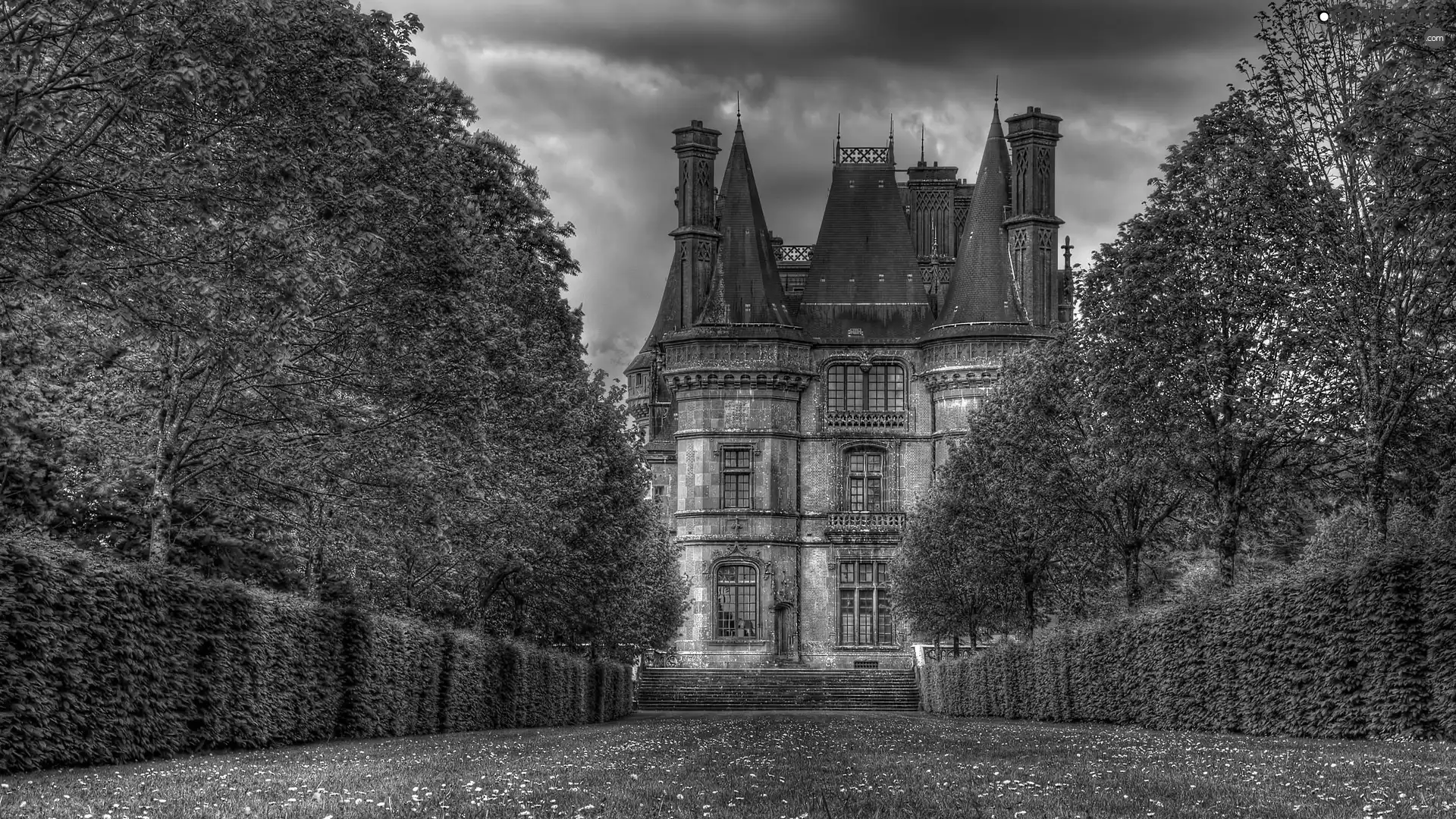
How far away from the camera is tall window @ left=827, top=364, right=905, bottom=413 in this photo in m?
81.1

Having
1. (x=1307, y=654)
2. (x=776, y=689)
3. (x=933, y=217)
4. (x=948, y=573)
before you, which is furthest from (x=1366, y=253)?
(x=933, y=217)

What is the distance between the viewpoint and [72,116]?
14.1 m

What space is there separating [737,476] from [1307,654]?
56.4 metres

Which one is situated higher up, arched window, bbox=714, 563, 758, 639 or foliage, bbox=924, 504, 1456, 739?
arched window, bbox=714, 563, 758, 639

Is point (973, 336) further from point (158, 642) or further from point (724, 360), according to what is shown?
point (158, 642)

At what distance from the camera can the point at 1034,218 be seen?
7731cm

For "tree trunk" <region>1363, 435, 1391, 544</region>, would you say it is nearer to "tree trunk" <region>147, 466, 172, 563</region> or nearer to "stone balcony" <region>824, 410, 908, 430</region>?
"tree trunk" <region>147, 466, 172, 563</region>

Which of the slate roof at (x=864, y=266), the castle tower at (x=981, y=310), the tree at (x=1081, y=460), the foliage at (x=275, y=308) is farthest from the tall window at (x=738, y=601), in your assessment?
the foliage at (x=275, y=308)

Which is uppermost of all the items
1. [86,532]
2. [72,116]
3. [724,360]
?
[724,360]

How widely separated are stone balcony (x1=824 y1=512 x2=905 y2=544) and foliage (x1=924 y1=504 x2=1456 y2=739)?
44302mm

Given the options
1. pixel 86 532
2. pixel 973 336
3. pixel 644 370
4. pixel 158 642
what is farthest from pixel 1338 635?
pixel 644 370

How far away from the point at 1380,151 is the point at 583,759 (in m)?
11.0

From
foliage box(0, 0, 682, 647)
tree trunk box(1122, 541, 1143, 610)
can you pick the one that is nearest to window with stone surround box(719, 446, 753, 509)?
foliage box(0, 0, 682, 647)

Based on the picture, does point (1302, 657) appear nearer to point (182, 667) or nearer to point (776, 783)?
point (776, 783)
